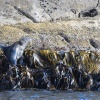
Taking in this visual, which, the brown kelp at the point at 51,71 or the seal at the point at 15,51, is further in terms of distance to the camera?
the seal at the point at 15,51

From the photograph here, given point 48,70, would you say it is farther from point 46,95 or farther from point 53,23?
point 53,23

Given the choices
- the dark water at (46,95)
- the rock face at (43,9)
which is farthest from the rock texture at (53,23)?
the dark water at (46,95)

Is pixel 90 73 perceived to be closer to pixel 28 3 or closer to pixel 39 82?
pixel 39 82

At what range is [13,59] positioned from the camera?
1387 cm

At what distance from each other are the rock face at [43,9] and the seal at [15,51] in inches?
116

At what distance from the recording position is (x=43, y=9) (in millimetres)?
18297

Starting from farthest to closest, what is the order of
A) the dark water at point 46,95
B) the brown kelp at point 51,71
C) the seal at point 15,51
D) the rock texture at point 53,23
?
the rock texture at point 53,23
the seal at point 15,51
the brown kelp at point 51,71
the dark water at point 46,95

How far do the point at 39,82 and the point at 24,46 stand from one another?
1.31 metres

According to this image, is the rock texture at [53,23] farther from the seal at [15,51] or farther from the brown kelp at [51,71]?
the brown kelp at [51,71]

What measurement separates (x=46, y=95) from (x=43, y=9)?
6.01 metres

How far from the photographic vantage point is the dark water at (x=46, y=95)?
490 inches

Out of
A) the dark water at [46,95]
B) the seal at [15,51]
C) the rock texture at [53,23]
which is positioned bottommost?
the dark water at [46,95]

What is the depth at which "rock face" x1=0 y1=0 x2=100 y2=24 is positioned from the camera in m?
17.8

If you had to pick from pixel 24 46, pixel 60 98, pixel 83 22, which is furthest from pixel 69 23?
pixel 60 98
